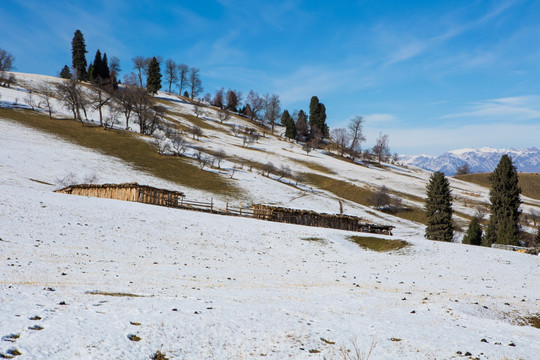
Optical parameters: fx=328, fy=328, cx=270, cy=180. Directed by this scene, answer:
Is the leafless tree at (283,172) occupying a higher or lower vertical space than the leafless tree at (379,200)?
higher

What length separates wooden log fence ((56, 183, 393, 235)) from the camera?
41875 mm

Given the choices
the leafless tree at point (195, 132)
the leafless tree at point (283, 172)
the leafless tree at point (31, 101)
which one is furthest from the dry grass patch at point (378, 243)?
the leafless tree at point (31, 101)

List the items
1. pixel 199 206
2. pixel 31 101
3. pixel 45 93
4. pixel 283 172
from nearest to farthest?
pixel 199 206
pixel 283 172
pixel 31 101
pixel 45 93

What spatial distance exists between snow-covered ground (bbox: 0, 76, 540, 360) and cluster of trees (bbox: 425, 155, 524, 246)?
22205 millimetres

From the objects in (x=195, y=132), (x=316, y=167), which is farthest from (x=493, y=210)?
(x=195, y=132)

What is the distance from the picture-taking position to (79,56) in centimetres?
14662

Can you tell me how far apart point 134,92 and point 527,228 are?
378 feet

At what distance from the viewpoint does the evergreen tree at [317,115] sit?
614 ft

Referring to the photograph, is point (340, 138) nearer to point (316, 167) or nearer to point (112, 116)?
point (316, 167)

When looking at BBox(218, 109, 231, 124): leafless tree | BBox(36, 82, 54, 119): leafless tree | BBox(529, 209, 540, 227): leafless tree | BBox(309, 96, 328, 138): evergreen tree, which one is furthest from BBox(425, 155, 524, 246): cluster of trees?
BBox(309, 96, 328, 138): evergreen tree

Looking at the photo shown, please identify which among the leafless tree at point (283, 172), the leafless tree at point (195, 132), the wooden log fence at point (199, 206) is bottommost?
the wooden log fence at point (199, 206)

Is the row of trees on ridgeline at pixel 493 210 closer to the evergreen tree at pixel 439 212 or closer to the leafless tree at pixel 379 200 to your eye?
the evergreen tree at pixel 439 212

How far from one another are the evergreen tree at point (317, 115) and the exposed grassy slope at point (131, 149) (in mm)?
113930

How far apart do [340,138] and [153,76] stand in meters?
98.8
